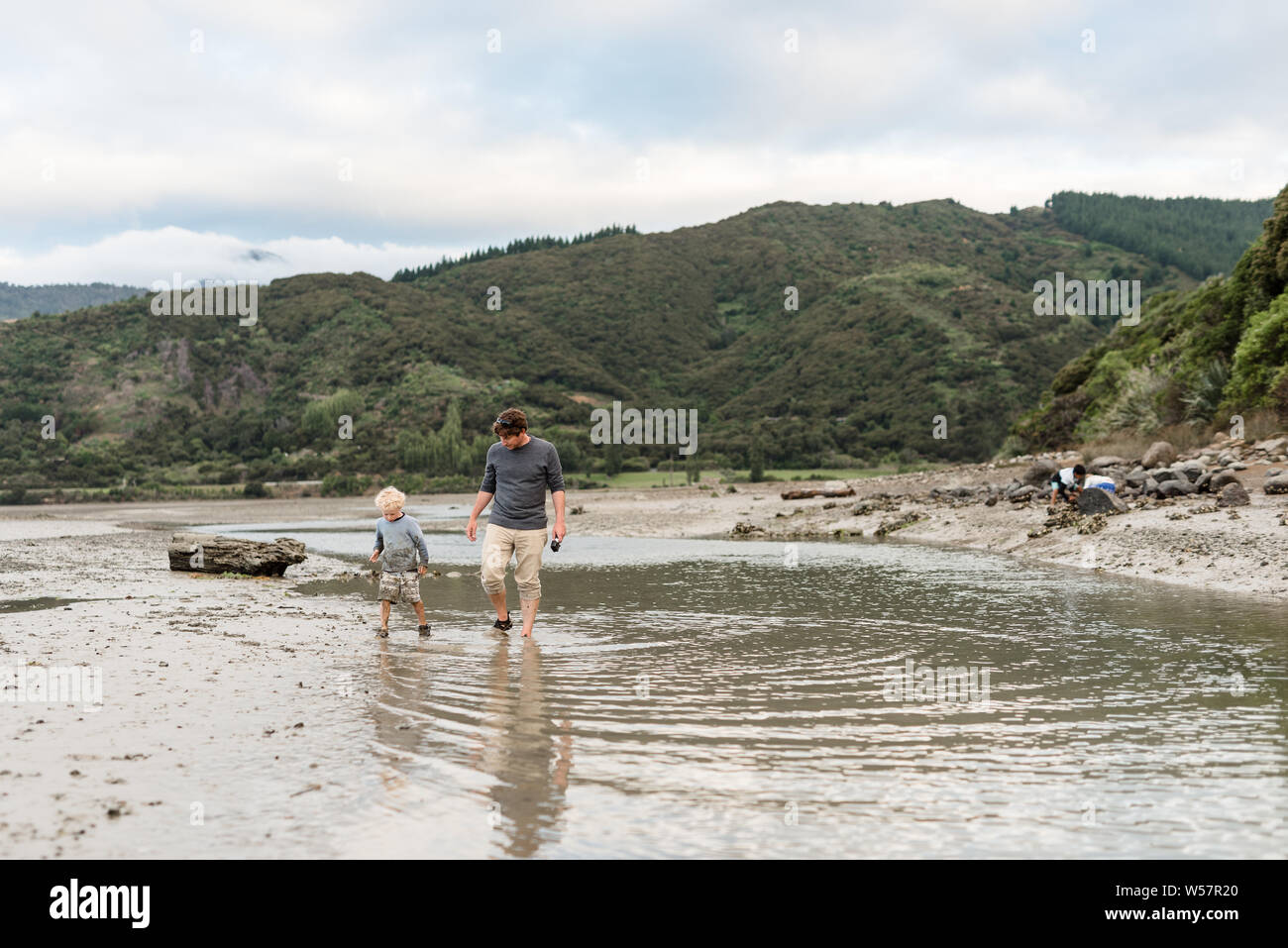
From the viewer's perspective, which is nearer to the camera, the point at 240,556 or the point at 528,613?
the point at 528,613

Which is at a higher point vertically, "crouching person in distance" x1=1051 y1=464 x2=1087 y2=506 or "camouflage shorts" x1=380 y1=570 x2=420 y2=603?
"crouching person in distance" x1=1051 y1=464 x2=1087 y2=506

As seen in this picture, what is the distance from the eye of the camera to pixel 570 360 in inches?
5128

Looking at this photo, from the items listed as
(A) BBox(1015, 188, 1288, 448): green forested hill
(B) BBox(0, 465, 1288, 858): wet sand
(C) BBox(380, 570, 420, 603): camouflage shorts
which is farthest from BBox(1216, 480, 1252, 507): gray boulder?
(C) BBox(380, 570, 420, 603): camouflage shorts

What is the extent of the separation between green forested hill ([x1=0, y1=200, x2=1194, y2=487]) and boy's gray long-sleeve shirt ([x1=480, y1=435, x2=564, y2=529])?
68659 millimetres

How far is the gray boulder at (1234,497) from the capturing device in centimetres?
1689

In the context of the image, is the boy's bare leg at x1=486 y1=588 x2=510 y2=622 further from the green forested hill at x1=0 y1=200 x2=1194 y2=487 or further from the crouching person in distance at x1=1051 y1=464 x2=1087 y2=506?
the green forested hill at x1=0 y1=200 x2=1194 y2=487

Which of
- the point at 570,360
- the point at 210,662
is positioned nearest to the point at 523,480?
the point at 210,662

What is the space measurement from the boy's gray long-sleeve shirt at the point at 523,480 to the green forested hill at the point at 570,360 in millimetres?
68659

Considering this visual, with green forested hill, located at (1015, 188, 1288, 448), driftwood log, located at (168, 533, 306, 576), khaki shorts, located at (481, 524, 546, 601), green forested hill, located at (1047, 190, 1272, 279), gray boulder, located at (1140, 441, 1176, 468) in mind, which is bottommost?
driftwood log, located at (168, 533, 306, 576)

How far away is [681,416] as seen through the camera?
118 metres

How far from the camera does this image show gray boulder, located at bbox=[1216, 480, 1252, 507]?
16891 millimetres

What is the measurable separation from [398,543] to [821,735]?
21.4ft

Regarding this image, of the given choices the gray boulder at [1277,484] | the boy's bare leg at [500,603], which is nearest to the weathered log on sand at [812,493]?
the gray boulder at [1277,484]

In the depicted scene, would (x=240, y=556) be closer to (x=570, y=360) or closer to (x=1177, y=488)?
(x=1177, y=488)
